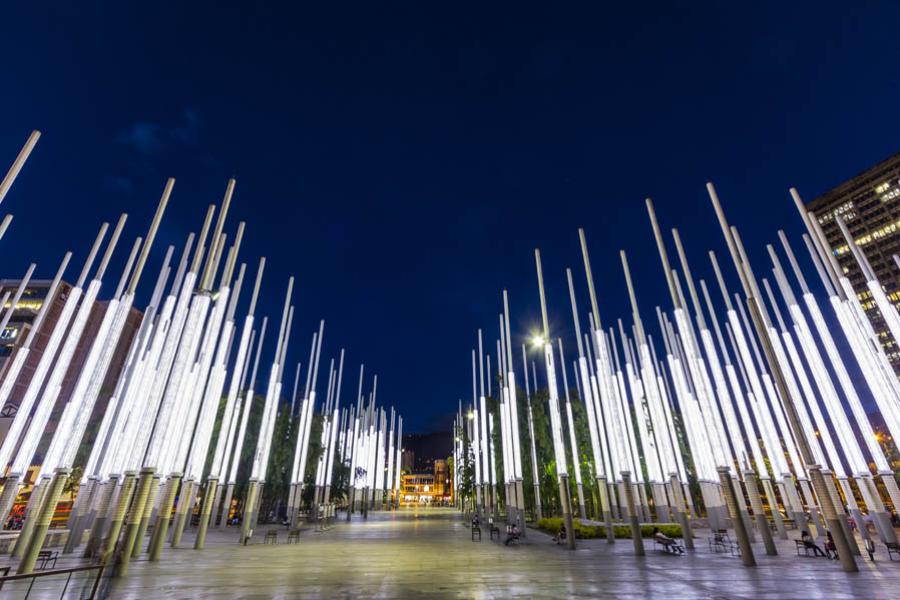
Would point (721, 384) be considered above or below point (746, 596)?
above

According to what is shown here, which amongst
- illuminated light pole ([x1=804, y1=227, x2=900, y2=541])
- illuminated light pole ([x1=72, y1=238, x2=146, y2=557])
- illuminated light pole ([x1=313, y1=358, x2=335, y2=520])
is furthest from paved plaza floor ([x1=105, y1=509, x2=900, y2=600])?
illuminated light pole ([x1=313, y1=358, x2=335, y2=520])

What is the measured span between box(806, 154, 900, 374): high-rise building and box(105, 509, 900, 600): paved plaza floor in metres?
99.8

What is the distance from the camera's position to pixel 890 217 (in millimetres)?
90062

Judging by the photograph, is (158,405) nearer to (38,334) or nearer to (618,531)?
(618,531)

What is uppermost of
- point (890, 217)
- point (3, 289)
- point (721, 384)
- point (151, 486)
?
Answer: point (890, 217)

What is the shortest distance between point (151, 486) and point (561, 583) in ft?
54.9

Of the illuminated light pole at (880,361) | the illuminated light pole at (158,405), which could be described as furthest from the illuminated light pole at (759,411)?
the illuminated light pole at (158,405)

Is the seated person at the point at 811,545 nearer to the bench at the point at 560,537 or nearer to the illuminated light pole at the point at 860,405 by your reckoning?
the illuminated light pole at the point at 860,405

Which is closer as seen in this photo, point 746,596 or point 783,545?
point 746,596

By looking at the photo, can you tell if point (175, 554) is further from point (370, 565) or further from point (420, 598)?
point (420, 598)

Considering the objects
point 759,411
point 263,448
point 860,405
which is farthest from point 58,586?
point 759,411

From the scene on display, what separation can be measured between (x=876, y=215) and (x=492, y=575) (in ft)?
398

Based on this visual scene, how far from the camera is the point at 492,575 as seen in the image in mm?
14742

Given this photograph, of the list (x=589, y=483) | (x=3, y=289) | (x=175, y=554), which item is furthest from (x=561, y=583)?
(x=3, y=289)
